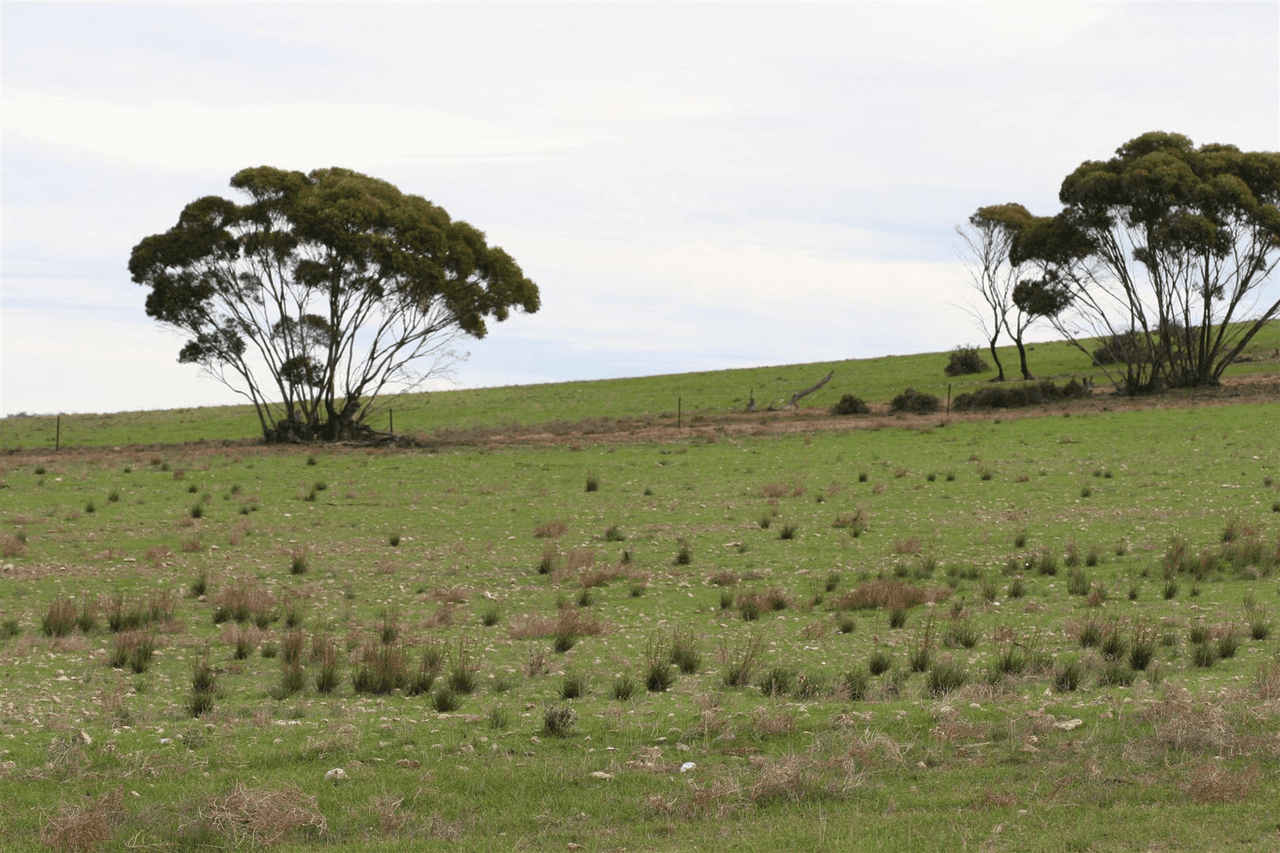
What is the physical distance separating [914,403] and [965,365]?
27.3 m

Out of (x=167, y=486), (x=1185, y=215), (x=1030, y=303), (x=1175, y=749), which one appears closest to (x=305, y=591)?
(x=1175, y=749)

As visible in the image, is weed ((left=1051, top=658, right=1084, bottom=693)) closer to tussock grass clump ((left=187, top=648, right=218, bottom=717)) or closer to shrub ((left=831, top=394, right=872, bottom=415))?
tussock grass clump ((left=187, top=648, right=218, bottom=717))

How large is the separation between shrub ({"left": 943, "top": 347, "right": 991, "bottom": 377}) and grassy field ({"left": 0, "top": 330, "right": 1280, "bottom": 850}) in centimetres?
5100

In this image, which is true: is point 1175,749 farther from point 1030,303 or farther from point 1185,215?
point 1030,303

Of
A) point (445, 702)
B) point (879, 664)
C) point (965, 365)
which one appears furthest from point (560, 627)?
point (965, 365)

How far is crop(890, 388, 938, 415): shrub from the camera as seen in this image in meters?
60.4

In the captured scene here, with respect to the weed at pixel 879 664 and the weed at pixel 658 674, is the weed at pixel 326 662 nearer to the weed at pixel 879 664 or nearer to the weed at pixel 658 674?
the weed at pixel 658 674

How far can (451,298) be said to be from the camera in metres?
55.1

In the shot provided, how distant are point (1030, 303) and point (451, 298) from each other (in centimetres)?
4403

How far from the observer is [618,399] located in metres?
78.6

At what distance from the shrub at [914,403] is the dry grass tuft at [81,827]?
54.7 metres

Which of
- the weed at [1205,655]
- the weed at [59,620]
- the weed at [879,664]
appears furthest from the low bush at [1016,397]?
the weed at [59,620]

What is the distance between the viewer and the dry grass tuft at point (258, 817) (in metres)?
8.47

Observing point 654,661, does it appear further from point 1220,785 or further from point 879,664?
point 1220,785
